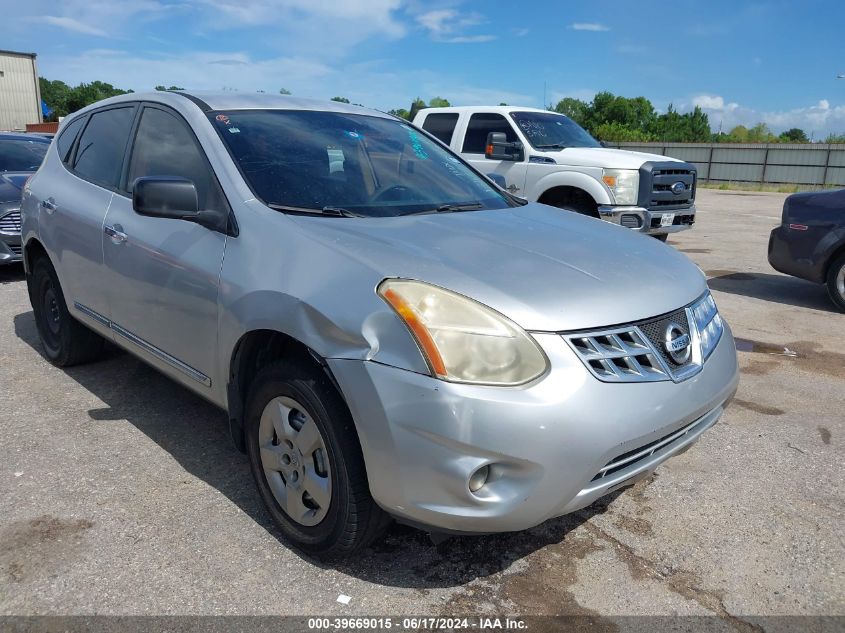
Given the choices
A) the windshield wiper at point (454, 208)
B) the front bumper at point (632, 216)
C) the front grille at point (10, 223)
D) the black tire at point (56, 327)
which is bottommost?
the black tire at point (56, 327)

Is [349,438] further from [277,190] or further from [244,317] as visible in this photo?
[277,190]

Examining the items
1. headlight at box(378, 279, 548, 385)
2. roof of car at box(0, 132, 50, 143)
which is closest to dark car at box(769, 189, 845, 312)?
headlight at box(378, 279, 548, 385)

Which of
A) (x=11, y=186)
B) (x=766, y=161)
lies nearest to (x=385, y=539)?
(x=11, y=186)

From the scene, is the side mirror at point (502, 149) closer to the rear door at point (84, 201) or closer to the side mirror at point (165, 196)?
the rear door at point (84, 201)

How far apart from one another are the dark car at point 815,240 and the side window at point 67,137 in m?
6.36

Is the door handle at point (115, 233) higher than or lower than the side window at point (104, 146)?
lower

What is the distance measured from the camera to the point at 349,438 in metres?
2.36

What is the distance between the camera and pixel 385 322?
2256mm

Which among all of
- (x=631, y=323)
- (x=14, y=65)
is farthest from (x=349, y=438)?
(x=14, y=65)

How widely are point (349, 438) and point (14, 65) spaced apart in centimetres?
4203

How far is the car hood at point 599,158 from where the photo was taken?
8.60 m

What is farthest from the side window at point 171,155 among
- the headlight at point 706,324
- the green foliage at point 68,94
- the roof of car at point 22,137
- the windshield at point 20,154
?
the green foliage at point 68,94

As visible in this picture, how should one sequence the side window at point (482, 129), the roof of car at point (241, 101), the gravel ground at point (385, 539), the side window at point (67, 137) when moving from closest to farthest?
the gravel ground at point (385, 539) < the roof of car at point (241, 101) < the side window at point (67, 137) < the side window at point (482, 129)

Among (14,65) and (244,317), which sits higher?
(14,65)
